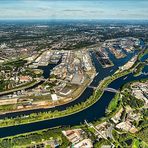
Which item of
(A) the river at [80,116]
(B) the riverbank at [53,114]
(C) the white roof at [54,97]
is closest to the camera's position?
(A) the river at [80,116]

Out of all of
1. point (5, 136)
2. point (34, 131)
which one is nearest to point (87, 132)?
point (34, 131)

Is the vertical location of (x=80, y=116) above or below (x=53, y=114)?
below

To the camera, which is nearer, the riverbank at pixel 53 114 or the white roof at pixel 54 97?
the riverbank at pixel 53 114

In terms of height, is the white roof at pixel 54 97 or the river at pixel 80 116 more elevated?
the white roof at pixel 54 97

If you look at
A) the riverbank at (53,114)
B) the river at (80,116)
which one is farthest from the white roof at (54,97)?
the riverbank at (53,114)

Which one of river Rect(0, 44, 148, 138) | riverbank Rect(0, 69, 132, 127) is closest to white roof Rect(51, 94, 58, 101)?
river Rect(0, 44, 148, 138)

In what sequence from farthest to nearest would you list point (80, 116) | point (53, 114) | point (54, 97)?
point (54, 97) → point (80, 116) → point (53, 114)

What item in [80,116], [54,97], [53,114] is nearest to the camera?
[53,114]

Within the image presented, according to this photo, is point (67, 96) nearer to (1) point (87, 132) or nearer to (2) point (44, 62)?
(1) point (87, 132)

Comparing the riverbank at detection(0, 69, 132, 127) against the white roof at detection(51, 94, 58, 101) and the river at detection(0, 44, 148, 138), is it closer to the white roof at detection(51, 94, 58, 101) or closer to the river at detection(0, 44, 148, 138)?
the river at detection(0, 44, 148, 138)

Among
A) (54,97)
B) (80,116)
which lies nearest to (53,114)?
(80,116)

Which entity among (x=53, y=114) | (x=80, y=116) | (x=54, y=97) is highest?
(x=54, y=97)

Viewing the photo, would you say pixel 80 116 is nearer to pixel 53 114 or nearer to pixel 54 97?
pixel 53 114

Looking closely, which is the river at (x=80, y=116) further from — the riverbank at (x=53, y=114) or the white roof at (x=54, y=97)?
the white roof at (x=54, y=97)
